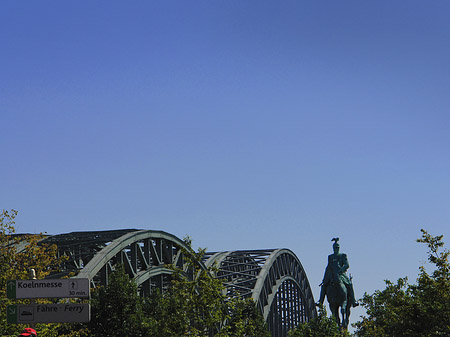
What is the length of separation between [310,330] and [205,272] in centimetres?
2600

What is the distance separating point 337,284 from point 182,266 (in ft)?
39.8

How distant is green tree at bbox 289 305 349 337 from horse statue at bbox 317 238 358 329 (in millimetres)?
860

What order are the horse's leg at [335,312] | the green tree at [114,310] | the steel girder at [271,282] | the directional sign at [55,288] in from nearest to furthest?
the directional sign at [55,288], the green tree at [114,310], the horse's leg at [335,312], the steel girder at [271,282]

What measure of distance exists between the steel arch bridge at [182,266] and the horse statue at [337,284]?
739 centimetres

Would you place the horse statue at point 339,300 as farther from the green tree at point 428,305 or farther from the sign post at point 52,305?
the sign post at point 52,305

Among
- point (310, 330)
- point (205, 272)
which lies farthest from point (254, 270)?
point (205, 272)

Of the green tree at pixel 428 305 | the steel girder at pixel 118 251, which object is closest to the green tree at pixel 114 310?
the steel girder at pixel 118 251

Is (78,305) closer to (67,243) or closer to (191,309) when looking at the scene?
(191,309)

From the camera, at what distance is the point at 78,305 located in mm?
21641

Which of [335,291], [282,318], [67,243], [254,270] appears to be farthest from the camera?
[282,318]

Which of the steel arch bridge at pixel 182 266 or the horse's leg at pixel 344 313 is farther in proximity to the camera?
the horse's leg at pixel 344 313

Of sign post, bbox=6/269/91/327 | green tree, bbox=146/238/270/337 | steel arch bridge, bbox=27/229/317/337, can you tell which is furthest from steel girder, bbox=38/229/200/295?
sign post, bbox=6/269/91/327

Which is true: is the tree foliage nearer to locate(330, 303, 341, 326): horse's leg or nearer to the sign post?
locate(330, 303, 341, 326): horse's leg

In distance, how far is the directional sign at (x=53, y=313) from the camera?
21.5m
